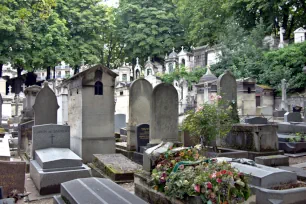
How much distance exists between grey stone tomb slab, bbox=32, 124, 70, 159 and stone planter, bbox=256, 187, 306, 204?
4.61m

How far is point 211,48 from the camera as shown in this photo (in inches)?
1522

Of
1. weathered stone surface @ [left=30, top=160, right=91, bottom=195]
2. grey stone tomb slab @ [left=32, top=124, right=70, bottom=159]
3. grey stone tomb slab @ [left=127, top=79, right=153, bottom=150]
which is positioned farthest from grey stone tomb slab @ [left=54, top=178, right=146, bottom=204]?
grey stone tomb slab @ [left=127, top=79, right=153, bottom=150]

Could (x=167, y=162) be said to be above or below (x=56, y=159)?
above

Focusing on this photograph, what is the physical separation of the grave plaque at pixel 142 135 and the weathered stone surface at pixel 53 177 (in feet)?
10.8

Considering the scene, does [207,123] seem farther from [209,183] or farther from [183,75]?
[183,75]

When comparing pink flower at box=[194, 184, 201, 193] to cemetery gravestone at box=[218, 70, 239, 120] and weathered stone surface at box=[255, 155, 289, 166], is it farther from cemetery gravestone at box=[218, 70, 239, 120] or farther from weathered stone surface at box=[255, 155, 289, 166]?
cemetery gravestone at box=[218, 70, 239, 120]

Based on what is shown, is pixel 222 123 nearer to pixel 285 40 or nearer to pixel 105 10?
pixel 285 40

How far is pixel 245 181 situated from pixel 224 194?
0.41 meters

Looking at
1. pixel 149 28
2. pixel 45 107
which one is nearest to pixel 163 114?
pixel 45 107

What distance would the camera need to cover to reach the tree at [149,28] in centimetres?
4247

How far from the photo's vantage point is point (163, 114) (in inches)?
347

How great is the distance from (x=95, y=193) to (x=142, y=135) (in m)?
5.52

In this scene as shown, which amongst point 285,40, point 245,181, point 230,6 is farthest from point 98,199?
point 285,40

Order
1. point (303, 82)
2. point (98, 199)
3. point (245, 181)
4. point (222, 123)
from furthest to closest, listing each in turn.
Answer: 1. point (303, 82)
2. point (222, 123)
3. point (245, 181)
4. point (98, 199)
